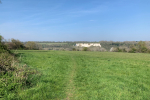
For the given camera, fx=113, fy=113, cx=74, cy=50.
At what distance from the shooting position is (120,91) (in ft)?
20.5

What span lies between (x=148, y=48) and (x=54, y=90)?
63206 millimetres

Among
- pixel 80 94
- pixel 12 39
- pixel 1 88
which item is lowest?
pixel 80 94

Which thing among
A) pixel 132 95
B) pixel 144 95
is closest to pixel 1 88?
pixel 132 95

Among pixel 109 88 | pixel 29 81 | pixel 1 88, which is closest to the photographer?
pixel 1 88

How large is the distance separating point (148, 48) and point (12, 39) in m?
67.7

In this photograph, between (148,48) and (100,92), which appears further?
(148,48)

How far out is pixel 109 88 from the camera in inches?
263

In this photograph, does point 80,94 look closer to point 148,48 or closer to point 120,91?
point 120,91

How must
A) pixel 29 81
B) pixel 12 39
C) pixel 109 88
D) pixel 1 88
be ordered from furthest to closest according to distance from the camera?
1. pixel 12 39
2. pixel 29 81
3. pixel 109 88
4. pixel 1 88

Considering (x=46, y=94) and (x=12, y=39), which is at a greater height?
(x=12, y=39)

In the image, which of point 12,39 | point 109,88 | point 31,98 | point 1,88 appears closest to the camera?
point 31,98

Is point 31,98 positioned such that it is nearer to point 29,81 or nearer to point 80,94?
point 29,81

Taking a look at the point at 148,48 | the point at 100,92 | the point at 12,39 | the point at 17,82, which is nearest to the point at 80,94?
the point at 100,92

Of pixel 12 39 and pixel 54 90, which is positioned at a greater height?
pixel 12 39
